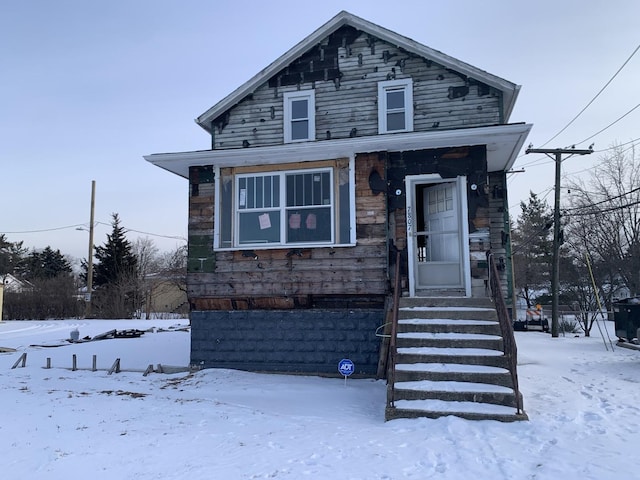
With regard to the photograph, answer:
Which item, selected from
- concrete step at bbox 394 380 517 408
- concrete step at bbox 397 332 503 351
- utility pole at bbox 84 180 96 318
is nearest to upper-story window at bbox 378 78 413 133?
concrete step at bbox 397 332 503 351

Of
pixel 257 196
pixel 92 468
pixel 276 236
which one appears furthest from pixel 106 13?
pixel 92 468

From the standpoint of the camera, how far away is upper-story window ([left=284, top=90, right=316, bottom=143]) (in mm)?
10906

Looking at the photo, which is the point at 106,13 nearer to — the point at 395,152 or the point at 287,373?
the point at 395,152

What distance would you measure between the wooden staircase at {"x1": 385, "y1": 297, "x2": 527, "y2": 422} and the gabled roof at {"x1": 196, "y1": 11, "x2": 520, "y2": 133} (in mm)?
4933

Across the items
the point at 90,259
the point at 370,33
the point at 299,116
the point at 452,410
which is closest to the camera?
the point at 452,410

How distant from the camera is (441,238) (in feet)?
31.4

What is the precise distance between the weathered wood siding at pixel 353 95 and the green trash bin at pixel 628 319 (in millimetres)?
8568

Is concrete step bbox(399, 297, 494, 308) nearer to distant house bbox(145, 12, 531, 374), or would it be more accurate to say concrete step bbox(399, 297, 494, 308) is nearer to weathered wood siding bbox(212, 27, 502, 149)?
distant house bbox(145, 12, 531, 374)

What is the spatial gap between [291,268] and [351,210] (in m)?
1.64

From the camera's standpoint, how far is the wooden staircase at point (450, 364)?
5.86 m

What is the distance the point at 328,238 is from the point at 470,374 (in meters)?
3.90

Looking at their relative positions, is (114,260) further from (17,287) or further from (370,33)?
(370,33)

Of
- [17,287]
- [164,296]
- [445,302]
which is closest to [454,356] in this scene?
[445,302]

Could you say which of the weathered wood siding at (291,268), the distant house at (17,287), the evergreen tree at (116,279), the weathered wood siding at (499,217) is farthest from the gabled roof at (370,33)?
the distant house at (17,287)
